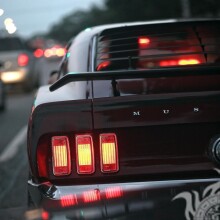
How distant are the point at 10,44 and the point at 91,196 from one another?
51.0 ft

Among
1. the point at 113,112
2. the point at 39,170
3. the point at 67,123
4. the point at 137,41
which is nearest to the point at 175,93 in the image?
the point at 113,112

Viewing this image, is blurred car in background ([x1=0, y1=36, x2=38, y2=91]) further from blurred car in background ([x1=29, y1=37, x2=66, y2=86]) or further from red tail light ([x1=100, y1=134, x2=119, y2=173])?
red tail light ([x1=100, y1=134, x2=119, y2=173])

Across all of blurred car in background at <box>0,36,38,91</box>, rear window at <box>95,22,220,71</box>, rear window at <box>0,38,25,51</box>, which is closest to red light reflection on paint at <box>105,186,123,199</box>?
rear window at <box>95,22,220,71</box>

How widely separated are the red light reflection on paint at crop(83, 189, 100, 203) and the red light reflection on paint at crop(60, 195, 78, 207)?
6 cm

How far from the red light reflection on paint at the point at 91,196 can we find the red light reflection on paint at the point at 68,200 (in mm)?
56

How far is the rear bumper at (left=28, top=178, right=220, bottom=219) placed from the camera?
320cm

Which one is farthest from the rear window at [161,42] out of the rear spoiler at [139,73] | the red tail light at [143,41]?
the rear spoiler at [139,73]

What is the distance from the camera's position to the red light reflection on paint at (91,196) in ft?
10.7

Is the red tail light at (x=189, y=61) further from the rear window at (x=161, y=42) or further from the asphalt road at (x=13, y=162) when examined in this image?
the asphalt road at (x=13, y=162)

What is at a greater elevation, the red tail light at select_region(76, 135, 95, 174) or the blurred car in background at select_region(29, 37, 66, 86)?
the red tail light at select_region(76, 135, 95, 174)

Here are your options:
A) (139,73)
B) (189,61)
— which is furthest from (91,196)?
(189,61)

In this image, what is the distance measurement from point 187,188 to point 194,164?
0.19m

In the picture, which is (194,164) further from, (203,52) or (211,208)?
(203,52)

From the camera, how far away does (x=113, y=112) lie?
337cm
